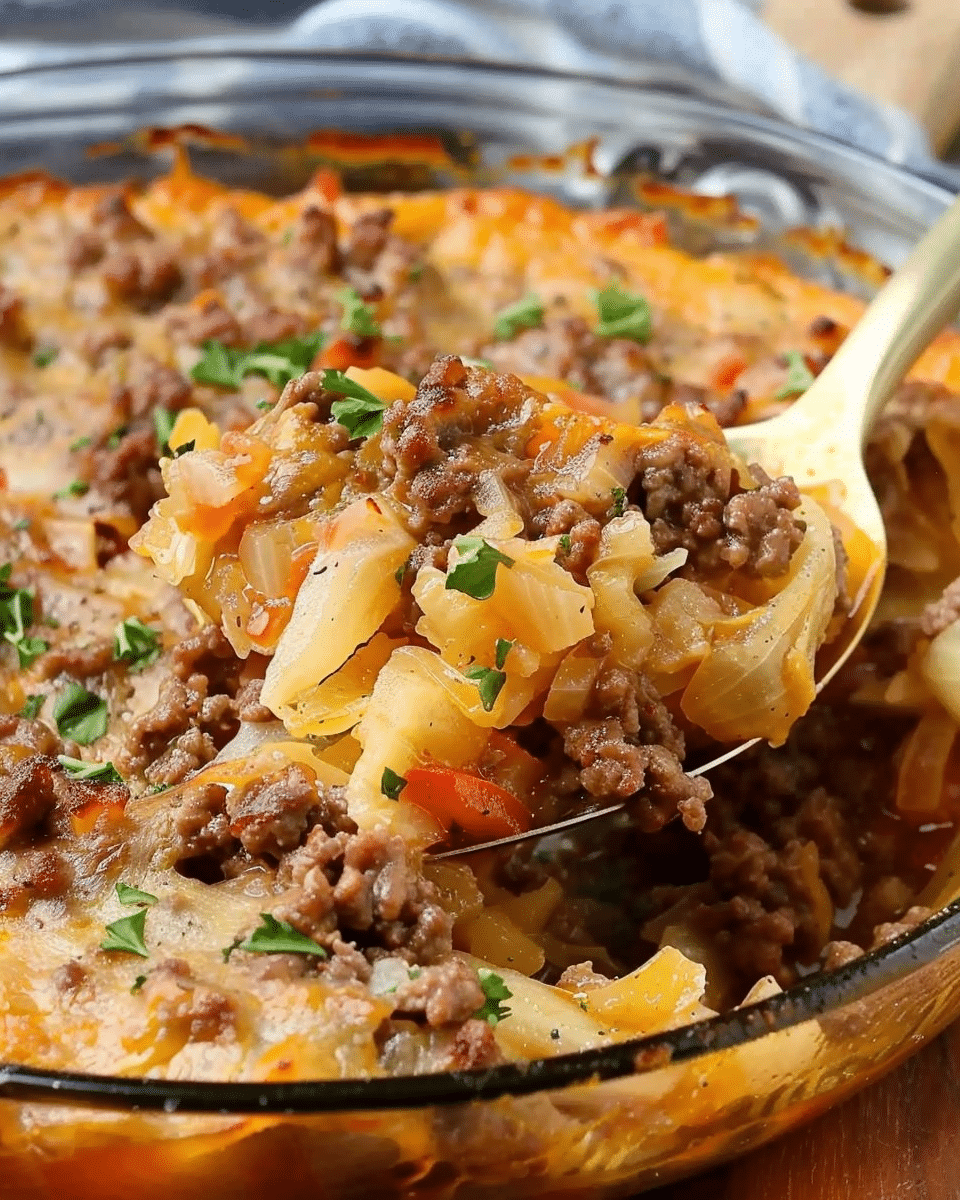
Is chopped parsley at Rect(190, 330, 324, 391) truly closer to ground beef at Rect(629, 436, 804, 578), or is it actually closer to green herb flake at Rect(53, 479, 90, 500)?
green herb flake at Rect(53, 479, 90, 500)

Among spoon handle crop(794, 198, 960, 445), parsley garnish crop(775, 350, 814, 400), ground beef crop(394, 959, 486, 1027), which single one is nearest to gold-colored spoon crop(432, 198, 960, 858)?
spoon handle crop(794, 198, 960, 445)

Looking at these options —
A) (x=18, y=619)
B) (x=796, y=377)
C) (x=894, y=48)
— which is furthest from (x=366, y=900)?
(x=894, y=48)

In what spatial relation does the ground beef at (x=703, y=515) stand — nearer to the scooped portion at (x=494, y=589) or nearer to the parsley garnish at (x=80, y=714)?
the scooped portion at (x=494, y=589)

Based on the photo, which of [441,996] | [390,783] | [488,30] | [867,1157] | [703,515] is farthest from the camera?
[488,30]

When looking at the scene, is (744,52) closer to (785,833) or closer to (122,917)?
(785,833)

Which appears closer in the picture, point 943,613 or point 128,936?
point 128,936

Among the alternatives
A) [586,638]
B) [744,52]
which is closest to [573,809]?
[586,638]

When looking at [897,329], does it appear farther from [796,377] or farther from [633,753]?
[633,753]
